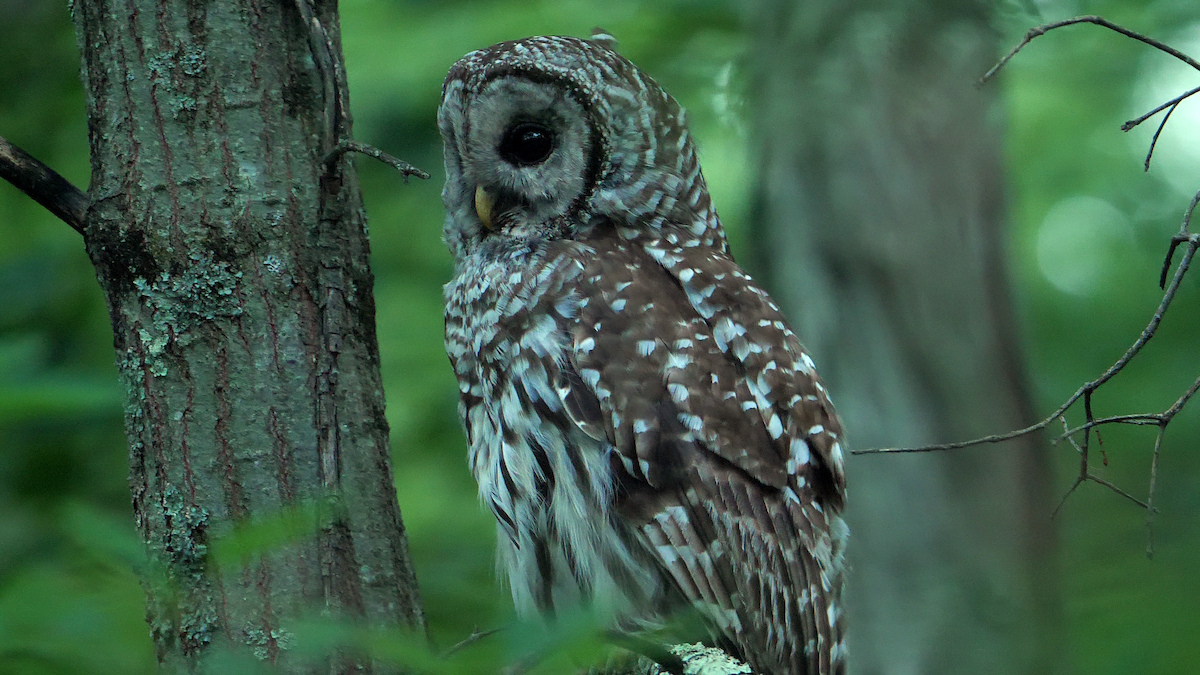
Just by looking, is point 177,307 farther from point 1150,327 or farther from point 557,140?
point 1150,327

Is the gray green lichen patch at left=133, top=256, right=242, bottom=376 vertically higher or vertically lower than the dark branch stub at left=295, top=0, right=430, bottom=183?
lower

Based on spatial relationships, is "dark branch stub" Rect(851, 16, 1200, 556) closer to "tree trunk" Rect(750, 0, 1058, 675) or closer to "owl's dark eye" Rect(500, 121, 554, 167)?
"owl's dark eye" Rect(500, 121, 554, 167)

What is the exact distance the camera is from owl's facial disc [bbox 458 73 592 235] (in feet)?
8.73

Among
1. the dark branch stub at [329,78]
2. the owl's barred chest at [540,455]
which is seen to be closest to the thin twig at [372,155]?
the dark branch stub at [329,78]

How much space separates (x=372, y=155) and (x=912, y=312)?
296cm

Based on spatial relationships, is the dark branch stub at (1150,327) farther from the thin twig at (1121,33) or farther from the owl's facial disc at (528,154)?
the owl's facial disc at (528,154)

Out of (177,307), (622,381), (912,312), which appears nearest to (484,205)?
(622,381)

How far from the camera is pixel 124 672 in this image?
994mm

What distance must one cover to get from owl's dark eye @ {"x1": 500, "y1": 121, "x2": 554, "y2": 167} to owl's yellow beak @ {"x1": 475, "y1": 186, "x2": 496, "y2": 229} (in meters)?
0.11

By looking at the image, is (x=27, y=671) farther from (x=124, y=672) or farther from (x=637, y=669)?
(x=637, y=669)

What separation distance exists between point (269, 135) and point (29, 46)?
77.7 inches

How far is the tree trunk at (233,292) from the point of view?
1841mm

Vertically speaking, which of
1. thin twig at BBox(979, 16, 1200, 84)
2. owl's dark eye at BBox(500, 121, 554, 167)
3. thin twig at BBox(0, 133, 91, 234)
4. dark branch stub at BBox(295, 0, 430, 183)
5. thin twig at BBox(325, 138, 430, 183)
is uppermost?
owl's dark eye at BBox(500, 121, 554, 167)

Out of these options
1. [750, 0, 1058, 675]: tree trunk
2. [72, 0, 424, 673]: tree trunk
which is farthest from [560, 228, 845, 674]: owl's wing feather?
[750, 0, 1058, 675]: tree trunk
